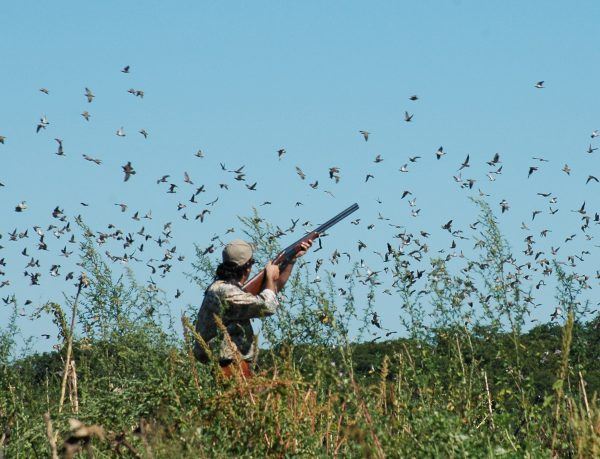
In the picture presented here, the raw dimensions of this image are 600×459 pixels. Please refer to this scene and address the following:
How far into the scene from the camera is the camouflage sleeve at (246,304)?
7.66 m

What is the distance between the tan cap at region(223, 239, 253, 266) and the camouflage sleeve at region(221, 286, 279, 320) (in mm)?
261

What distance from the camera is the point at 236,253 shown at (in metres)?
8.01

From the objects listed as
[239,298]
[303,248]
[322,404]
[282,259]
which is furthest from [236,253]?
[322,404]

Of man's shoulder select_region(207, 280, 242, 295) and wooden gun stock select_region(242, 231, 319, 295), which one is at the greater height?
wooden gun stock select_region(242, 231, 319, 295)

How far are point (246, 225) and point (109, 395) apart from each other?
3396 millimetres

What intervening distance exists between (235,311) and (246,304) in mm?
125

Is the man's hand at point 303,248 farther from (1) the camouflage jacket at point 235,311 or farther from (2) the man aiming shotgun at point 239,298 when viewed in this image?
(1) the camouflage jacket at point 235,311

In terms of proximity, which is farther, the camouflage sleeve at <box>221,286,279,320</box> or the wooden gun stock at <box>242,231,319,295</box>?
the wooden gun stock at <box>242,231,319,295</box>

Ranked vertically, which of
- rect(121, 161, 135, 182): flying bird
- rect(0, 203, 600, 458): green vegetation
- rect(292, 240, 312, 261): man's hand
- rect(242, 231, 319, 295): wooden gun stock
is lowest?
rect(0, 203, 600, 458): green vegetation

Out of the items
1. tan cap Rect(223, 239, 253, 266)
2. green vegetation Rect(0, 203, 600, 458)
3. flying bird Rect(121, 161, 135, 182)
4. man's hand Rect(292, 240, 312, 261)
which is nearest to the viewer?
green vegetation Rect(0, 203, 600, 458)

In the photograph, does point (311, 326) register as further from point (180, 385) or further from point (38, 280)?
point (38, 280)

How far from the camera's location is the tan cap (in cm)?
798

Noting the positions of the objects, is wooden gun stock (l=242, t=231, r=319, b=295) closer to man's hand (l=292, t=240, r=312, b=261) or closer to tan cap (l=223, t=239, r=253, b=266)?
man's hand (l=292, t=240, r=312, b=261)

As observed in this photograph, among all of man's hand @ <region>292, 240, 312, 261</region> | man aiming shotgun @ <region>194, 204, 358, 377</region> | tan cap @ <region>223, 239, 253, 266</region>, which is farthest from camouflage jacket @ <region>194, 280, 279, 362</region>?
man's hand @ <region>292, 240, 312, 261</region>
